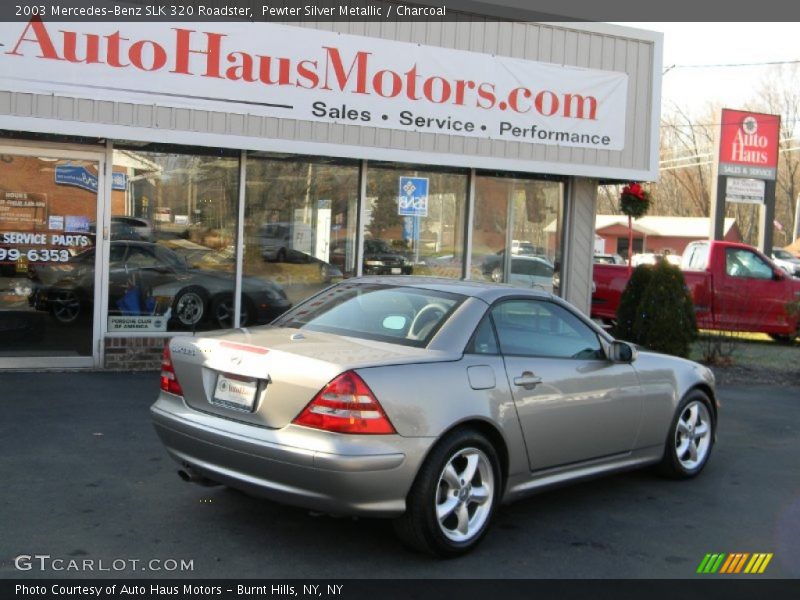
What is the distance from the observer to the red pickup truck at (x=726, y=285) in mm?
15984

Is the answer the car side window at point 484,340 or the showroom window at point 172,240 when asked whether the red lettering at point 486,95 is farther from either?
the car side window at point 484,340

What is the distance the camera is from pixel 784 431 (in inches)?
339

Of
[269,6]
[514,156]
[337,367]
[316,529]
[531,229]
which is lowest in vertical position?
[316,529]

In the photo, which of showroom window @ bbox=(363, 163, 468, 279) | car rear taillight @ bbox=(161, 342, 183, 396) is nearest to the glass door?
showroom window @ bbox=(363, 163, 468, 279)

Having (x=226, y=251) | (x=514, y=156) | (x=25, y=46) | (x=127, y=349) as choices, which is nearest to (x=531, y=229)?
(x=514, y=156)

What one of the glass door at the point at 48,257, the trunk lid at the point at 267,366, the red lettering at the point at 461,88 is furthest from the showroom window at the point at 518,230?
the trunk lid at the point at 267,366

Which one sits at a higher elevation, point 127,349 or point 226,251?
point 226,251

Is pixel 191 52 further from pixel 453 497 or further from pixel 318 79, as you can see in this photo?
pixel 453 497

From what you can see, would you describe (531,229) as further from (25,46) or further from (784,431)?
(25,46)

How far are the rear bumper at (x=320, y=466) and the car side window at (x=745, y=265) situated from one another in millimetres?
13559

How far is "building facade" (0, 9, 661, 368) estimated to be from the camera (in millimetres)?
9516

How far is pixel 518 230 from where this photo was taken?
12609 millimetres

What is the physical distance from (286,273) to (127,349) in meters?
2.18

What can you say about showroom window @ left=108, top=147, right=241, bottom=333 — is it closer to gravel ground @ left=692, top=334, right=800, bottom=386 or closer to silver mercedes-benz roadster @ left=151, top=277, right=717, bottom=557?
silver mercedes-benz roadster @ left=151, top=277, right=717, bottom=557
